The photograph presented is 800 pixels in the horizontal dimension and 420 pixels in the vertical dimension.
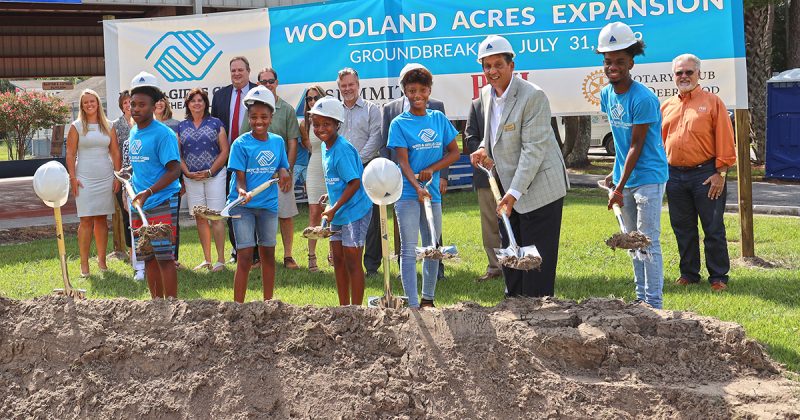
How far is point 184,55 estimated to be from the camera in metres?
10.6

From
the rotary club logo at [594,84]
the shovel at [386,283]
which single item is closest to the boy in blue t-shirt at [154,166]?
the shovel at [386,283]

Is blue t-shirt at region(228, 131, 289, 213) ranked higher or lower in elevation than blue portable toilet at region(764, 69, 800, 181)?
lower

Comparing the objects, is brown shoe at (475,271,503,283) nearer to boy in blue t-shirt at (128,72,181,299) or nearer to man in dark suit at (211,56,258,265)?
man in dark suit at (211,56,258,265)

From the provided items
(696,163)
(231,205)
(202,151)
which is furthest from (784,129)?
(231,205)

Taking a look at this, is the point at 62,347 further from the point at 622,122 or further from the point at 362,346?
the point at 622,122

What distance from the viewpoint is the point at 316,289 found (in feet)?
26.1

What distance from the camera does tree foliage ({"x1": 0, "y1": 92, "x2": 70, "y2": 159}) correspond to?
107ft

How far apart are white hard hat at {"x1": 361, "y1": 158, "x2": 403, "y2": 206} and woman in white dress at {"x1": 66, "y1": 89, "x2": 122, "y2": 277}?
5.04 m

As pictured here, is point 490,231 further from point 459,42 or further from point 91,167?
point 91,167

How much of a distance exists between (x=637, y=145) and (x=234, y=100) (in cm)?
427

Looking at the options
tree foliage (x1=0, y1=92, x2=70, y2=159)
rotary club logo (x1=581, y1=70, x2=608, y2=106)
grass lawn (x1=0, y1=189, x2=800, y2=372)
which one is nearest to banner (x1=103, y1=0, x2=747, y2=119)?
rotary club logo (x1=581, y1=70, x2=608, y2=106)

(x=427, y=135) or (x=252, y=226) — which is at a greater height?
(x=427, y=135)

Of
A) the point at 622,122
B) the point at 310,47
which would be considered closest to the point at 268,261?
the point at 622,122

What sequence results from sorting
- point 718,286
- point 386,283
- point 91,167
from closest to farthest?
point 386,283 < point 718,286 < point 91,167
